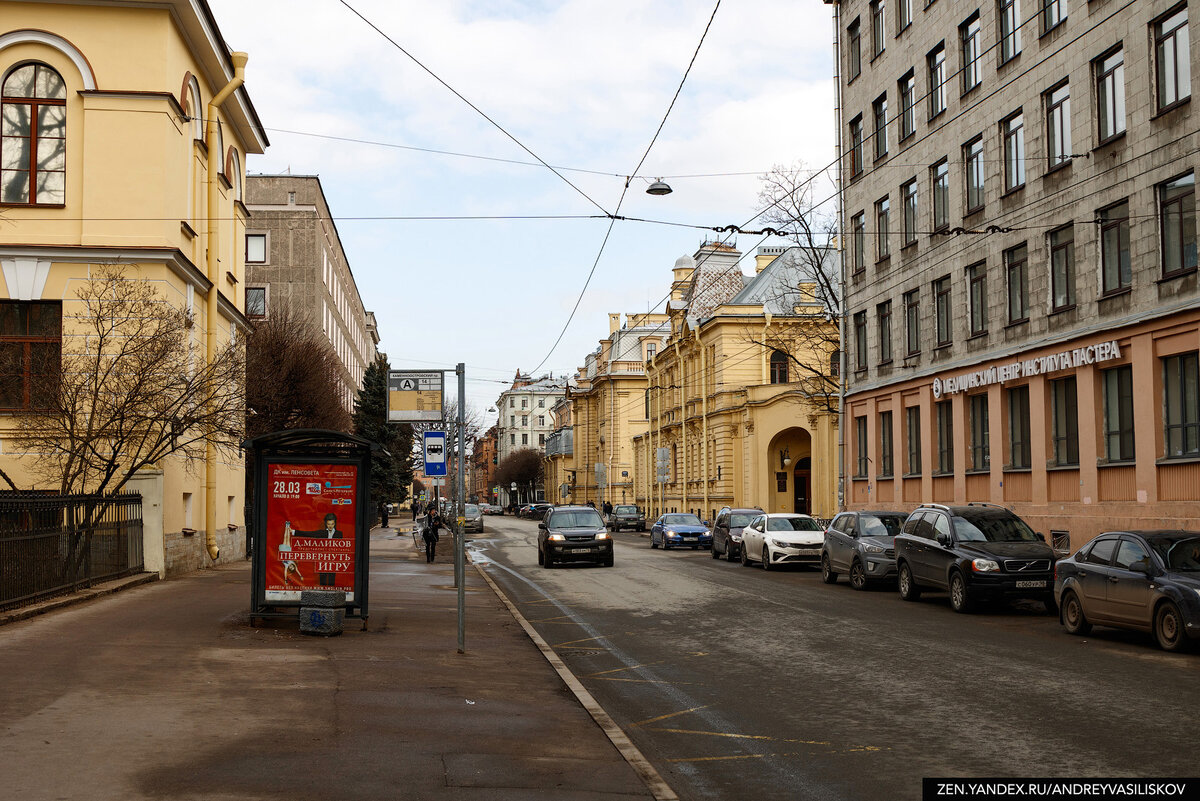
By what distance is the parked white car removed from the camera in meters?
31.2

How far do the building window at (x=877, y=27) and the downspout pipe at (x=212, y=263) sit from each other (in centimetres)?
1989

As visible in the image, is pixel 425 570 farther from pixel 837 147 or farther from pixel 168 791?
pixel 168 791

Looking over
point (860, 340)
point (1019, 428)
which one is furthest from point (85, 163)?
point (860, 340)

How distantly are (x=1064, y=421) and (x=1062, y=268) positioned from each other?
11.7ft

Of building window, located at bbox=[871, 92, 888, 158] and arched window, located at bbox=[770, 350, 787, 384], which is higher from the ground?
building window, located at bbox=[871, 92, 888, 158]

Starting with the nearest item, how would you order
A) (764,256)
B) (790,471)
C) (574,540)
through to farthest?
(574,540) → (790,471) → (764,256)

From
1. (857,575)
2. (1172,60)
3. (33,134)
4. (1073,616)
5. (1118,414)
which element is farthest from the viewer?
(1118,414)

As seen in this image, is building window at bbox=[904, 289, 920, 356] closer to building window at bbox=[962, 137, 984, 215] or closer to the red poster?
building window at bbox=[962, 137, 984, 215]

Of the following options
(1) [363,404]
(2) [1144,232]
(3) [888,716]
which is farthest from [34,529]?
(1) [363,404]

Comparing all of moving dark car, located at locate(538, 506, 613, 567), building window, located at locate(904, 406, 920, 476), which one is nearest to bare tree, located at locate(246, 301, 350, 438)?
moving dark car, located at locate(538, 506, 613, 567)

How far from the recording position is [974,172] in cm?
3125

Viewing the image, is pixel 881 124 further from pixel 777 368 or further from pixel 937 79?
pixel 777 368

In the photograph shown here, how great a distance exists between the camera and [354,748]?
802 centimetres

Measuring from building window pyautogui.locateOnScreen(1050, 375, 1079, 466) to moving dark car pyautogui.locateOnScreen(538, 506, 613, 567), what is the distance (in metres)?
12.0
